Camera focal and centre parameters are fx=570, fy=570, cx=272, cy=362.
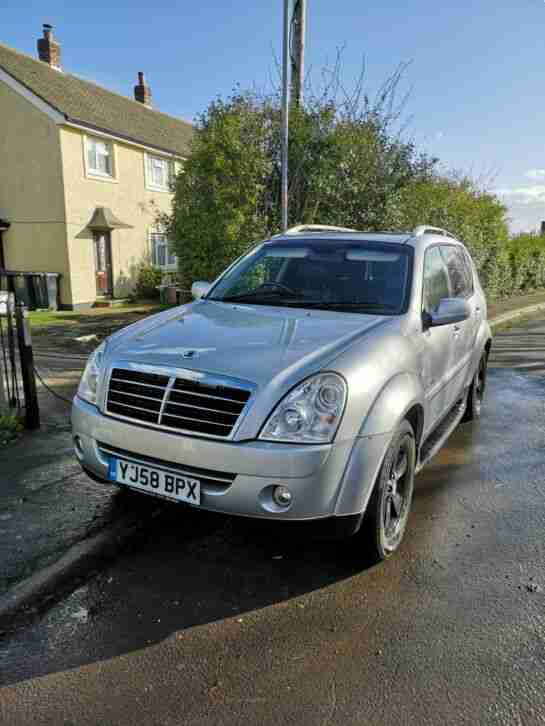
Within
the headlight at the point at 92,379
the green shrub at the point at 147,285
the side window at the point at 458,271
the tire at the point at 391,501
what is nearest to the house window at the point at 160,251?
the green shrub at the point at 147,285

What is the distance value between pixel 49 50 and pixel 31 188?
6750mm

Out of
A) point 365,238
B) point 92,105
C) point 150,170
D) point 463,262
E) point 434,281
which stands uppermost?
point 92,105

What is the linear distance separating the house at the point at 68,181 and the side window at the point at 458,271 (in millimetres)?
14838

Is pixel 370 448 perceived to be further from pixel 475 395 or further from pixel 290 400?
pixel 475 395

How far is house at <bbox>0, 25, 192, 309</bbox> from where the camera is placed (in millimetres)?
17609

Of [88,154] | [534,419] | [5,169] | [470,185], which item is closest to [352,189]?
[534,419]

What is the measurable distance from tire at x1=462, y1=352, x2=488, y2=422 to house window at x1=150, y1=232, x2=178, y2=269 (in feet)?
58.0

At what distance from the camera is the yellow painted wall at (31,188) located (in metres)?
17.6

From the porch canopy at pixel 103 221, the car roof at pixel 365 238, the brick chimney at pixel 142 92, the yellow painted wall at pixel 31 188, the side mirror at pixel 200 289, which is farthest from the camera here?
the brick chimney at pixel 142 92

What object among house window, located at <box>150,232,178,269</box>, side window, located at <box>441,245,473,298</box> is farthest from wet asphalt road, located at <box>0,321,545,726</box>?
house window, located at <box>150,232,178,269</box>

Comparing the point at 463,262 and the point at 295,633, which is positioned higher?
the point at 463,262

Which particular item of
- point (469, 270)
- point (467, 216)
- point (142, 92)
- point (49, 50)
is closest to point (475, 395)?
point (469, 270)

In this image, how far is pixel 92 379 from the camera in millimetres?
3363

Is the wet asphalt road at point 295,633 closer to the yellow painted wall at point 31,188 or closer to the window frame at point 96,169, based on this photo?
the yellow painted wall at point 31,188
